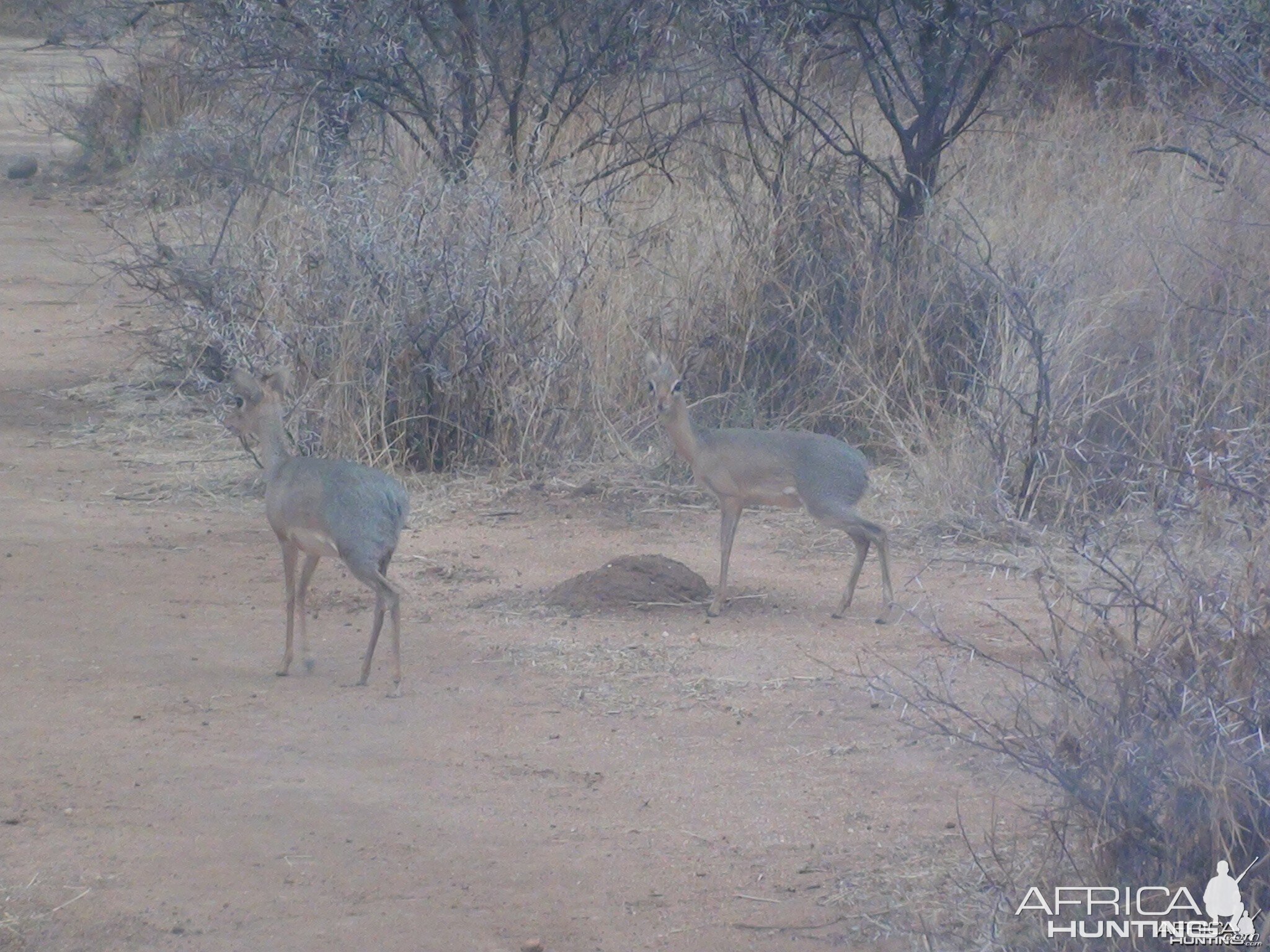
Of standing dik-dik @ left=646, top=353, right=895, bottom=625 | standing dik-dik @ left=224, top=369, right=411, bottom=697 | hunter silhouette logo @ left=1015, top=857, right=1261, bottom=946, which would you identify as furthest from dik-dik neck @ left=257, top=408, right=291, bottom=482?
hunter silhouette logo @ left=1015, top=857, right=1261, bottom=946

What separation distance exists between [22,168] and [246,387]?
53.9ft

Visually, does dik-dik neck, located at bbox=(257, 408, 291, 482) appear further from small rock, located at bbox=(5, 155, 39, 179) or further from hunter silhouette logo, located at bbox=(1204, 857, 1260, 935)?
small rock, located at bbox=(5, 155, 39, 179)

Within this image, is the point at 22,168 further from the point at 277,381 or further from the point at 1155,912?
the point at 1155,912

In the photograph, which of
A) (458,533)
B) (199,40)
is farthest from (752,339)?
(199,40)

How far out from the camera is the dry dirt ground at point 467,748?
13.1ft

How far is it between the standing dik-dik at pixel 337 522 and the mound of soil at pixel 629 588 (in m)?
1.04

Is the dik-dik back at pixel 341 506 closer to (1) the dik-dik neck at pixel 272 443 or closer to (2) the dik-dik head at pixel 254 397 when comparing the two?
(1) the dik-dik neck at pixel 272 443

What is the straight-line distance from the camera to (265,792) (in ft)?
15.4

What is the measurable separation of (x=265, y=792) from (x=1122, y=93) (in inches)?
528

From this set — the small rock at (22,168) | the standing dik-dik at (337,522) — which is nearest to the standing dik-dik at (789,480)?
the standing dik-dik at (337,522)

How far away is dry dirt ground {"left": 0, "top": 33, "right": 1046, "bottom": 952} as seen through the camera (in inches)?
157

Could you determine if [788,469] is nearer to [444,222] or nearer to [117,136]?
[444,222]

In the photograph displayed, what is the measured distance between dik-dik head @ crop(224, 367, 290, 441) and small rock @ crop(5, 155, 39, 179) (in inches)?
639

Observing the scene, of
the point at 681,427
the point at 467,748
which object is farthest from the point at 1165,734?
the point at 681,427
